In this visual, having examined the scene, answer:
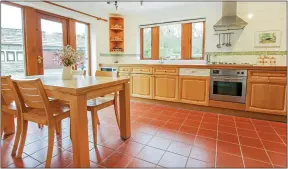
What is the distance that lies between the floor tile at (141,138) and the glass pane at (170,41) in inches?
95.6

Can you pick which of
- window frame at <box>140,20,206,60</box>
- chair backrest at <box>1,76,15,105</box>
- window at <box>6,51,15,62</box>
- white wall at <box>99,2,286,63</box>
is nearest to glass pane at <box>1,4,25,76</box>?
window at <box>6,51,15,62</box>

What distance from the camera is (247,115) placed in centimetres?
291

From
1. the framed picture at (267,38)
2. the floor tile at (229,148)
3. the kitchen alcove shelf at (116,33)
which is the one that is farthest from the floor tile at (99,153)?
the framed picture at (267,38)

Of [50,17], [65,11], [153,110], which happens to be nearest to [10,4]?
[50,17]

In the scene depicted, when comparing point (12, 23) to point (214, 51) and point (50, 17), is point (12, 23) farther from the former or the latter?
point (214, 51)

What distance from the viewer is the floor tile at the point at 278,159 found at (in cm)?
163

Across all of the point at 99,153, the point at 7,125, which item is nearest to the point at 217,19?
the point at 99,153

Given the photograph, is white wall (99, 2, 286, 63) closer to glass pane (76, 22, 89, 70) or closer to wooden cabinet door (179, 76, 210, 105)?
glass pane (76, 22, 89, 70)

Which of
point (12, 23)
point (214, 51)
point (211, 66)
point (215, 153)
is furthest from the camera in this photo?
point (214, 51)

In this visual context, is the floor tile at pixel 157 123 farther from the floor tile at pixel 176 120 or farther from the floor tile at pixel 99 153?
the floor tile at pixel 99 153

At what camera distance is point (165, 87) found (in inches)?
140

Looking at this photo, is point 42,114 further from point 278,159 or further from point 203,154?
point 278,159

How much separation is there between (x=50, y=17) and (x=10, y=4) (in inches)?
26.4

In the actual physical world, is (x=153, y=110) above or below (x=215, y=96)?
below
